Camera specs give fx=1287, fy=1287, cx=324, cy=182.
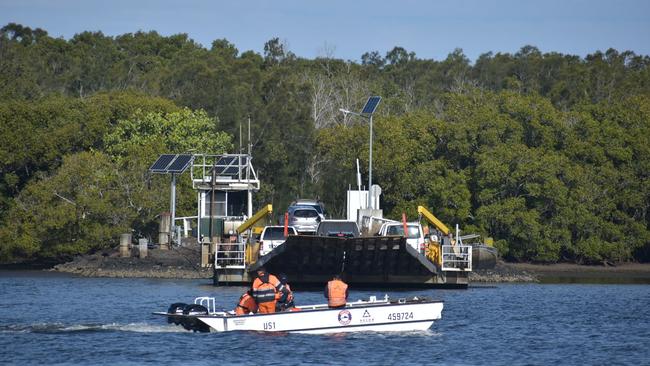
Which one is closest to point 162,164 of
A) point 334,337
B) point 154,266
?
point 154,266

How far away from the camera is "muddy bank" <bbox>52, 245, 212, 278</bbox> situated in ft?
205

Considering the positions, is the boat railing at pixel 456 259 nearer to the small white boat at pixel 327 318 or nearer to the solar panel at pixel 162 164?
the small white boat at pixel 327 318

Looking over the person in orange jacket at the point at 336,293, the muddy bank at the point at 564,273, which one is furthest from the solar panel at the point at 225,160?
the person in orange jacket at the point at 336,293

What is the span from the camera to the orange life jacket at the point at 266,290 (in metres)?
33.8

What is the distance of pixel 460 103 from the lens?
77500mm

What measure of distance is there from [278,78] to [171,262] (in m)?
33.2

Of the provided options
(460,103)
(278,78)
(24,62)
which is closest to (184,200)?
(460,103)

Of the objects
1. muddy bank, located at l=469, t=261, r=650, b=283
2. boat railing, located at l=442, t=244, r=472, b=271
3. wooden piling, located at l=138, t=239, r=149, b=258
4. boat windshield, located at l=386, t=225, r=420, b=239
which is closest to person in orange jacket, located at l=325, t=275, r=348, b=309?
boat railing, located at l=442, t=244, r=472, b=271

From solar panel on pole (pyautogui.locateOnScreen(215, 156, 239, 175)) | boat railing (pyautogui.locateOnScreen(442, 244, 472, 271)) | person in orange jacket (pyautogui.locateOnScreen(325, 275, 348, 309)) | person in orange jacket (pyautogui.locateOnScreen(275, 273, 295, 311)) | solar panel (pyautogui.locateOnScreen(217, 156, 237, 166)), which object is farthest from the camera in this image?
solar panel (pyautogui.locateOnScreen(217, 156, 237, 166))

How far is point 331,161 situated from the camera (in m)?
82.3

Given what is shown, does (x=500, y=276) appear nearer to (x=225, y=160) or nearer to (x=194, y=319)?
(x=225, y=160)

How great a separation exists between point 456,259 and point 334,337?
18.3 metres

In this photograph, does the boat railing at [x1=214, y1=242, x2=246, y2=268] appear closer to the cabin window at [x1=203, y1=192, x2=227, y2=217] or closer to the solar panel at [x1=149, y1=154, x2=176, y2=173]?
the cabin window at [x1=203, y1=192, x2=227, y2=217]

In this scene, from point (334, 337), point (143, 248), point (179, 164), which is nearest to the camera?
point (334, 337)
